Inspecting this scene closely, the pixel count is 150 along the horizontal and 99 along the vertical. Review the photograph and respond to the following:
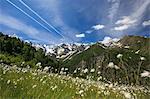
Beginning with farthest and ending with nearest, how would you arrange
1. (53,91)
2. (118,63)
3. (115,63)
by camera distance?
(53,91) → (115,63) → (118,63)

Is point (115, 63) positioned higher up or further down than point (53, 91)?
higher up

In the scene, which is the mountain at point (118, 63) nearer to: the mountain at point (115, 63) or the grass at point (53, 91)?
the mountain at point (115, 63)

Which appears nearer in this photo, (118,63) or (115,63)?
(118,63)

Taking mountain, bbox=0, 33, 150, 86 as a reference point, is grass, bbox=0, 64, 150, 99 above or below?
below

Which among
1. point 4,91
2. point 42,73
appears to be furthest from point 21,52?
point 4,91

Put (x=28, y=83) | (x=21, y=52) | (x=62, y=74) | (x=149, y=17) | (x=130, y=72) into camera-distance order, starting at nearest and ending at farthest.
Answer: (x=130, y=72)
(x=149, y=17)
(x=28, y=83)
(x=62, y=74)
(x=21, y=52)

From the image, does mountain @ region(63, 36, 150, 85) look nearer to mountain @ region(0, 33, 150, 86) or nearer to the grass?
mountain @ region(0, 33, 150, 86)

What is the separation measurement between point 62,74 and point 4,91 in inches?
111

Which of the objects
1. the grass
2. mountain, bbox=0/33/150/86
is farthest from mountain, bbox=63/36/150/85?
the grass

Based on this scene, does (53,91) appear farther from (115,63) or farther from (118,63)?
(118,63)

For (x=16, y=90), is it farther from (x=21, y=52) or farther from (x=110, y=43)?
(x=21, y=52)

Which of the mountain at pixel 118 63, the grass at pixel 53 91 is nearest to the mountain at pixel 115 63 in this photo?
the mountain at pixel 118 63

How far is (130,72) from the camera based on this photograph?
5035mm

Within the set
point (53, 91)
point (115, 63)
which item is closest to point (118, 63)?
point (115, 63)
